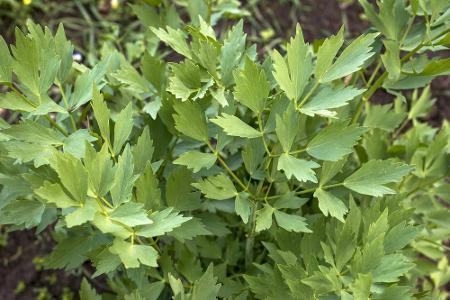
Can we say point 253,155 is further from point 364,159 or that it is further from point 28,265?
point 28,265

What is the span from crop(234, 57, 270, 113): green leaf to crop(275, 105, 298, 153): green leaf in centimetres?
4

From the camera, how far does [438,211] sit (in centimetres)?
126

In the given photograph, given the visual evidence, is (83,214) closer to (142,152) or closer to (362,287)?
(142,152)

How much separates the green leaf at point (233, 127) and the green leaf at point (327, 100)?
0.29ft

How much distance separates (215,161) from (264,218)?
14cm

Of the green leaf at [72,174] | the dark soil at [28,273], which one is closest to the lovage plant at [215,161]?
the green leaf at [72,174]

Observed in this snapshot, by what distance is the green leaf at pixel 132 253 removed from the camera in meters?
0.78

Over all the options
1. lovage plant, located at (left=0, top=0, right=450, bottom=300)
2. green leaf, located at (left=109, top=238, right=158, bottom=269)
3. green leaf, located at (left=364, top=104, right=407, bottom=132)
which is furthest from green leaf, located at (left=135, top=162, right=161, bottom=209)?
green leaf, located at (left=364, top=104, right=407, bottom=132)

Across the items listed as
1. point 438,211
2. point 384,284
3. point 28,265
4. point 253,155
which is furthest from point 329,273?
point 28,265

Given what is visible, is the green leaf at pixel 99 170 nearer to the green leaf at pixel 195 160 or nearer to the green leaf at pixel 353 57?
the green leaf at pixel 195 160

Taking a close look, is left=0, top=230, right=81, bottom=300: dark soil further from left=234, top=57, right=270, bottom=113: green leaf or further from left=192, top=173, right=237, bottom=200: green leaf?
left=234, top=57, right=270, bottom=113: green leaf

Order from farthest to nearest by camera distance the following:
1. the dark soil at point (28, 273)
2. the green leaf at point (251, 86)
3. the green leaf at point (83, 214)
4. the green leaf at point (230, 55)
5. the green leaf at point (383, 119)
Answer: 1. the dark soil at point (28, 273)
2. the green leaf at point (383, 119)
3. the green leaf at point (230, 55)
4. the green leaf at point (251, 86)
5. the green leaf at point (83, 214)

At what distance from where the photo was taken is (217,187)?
960 millimetres

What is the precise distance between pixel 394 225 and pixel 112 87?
60cm
